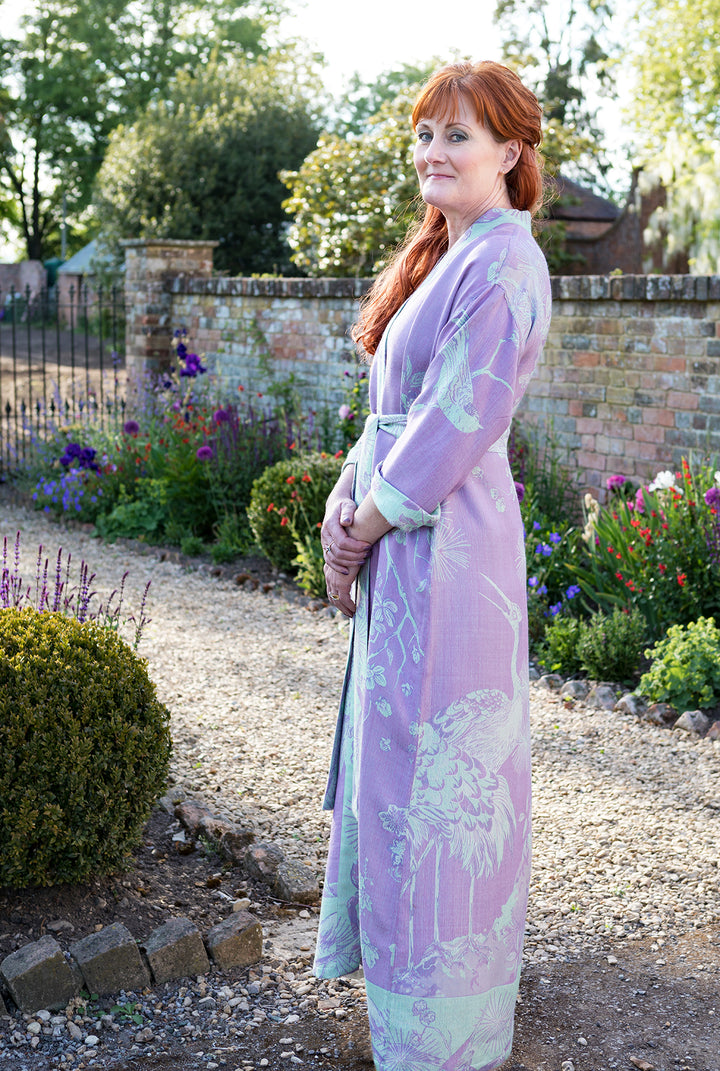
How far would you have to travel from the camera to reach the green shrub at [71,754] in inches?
93.7

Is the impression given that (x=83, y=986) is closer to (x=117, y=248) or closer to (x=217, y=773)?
(x=217, y=773)

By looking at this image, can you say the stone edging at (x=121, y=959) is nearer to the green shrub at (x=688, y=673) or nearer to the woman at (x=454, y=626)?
the woman at (x=454, y=626)

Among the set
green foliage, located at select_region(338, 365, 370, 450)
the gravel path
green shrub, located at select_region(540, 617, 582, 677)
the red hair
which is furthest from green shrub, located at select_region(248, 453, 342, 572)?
the red hair

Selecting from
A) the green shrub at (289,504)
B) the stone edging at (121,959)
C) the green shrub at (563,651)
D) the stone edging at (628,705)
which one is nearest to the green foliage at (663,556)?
the green shrub at (563,651)

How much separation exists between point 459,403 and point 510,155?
20.2 inches

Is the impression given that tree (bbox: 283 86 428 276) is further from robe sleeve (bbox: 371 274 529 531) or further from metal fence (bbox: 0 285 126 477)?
robe sleeve (bbox: 371 274 529 531)

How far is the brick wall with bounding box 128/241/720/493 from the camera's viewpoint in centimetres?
555

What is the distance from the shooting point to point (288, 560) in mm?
6418

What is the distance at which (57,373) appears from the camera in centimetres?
1277

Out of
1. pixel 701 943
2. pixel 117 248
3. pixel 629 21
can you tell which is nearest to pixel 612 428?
pixel 701 943

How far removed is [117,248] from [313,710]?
13736mm

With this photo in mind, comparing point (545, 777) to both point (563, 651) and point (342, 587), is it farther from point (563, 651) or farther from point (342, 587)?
point (342, 587)

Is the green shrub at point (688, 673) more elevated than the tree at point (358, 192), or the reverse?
the tree at point (358, 192)

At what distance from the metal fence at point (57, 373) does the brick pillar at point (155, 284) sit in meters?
0.24
